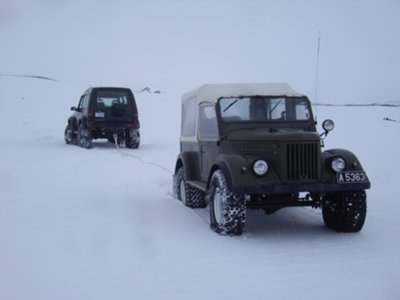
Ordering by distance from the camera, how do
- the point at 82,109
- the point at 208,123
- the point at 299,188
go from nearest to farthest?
the point at 299,188
the point at 208,123
the point at 82,109

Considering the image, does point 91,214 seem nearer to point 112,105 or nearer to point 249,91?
point 249,91

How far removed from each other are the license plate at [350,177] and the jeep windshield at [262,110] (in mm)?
1180

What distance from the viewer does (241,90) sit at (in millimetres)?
7074

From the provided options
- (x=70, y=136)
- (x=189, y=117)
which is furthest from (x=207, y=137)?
(x=70, y=136)

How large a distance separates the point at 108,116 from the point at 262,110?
10385 mm

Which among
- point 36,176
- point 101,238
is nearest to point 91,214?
point 101,238

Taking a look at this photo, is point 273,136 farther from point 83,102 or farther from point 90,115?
point 83,102

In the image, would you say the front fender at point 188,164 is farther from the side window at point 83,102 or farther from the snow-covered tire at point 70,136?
the snow-covered tire at point 70,136

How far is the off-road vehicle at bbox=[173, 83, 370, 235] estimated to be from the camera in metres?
5.64

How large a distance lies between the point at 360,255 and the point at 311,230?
3.95 ft

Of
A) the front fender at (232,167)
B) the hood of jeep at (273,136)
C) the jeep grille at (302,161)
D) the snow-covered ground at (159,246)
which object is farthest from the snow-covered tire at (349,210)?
the front fender at (232,167)

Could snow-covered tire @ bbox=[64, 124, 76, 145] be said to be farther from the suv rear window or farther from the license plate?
the license plate

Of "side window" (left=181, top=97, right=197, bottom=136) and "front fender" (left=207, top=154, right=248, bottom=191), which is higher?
"side window" (left=181, top=97, right=197, bottom=136)

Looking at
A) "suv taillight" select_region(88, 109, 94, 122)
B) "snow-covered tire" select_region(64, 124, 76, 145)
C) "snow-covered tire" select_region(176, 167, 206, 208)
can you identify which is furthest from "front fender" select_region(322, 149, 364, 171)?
"snow-covered tire" select_region(64, 124, 76, 145)
